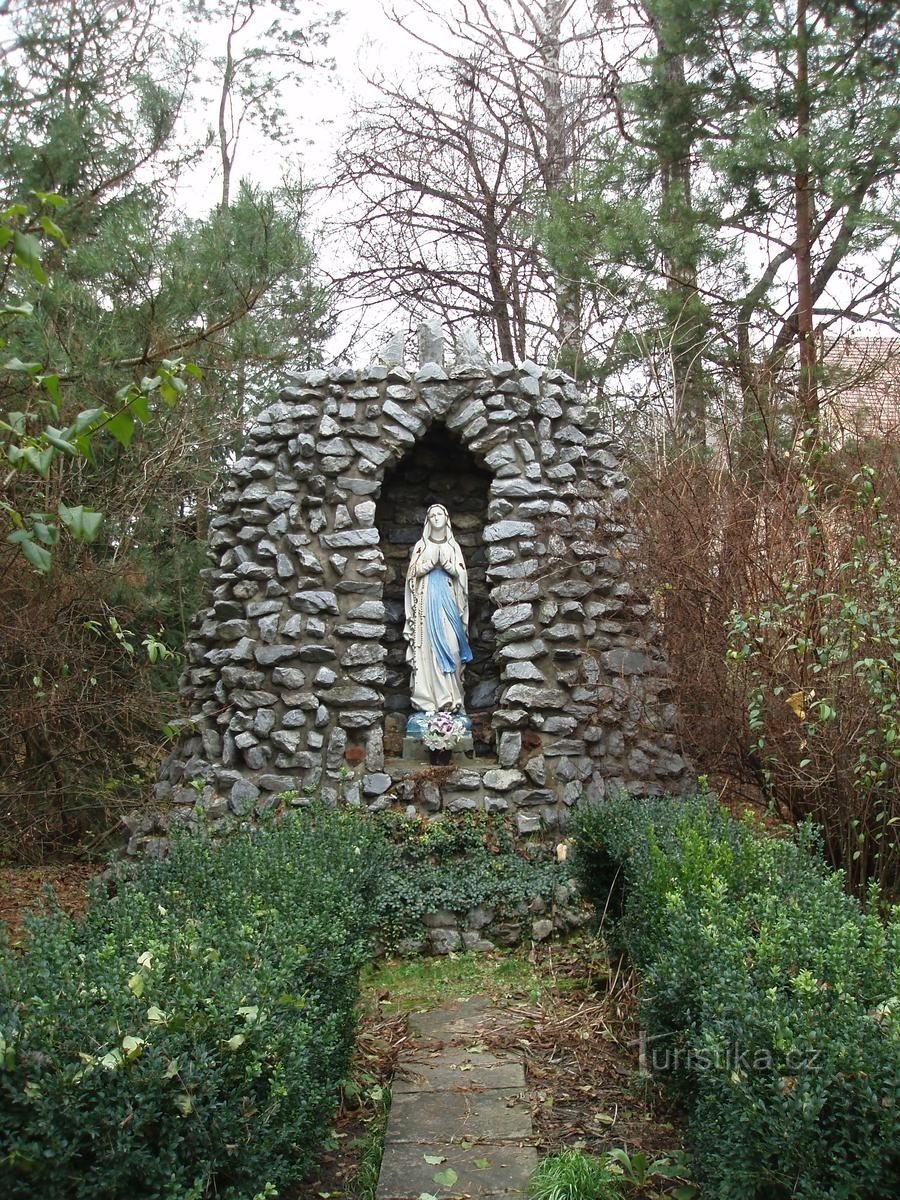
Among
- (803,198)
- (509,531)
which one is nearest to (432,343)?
(509,531)

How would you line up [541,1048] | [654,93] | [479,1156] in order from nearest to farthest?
[479,1156], [541,1048], [654,93]

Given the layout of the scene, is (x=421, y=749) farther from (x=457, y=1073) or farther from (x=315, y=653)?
(x=457, y=1073)

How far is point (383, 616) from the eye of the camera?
746 cm

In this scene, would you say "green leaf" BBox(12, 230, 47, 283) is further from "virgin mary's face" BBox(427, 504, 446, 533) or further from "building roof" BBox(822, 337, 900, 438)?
"virgin mary's face" BBox(427, 504, 446, 533)

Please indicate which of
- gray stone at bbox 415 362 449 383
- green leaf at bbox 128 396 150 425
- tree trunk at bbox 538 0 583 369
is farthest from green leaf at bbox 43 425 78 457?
tree trunk at bbox 538 0 583 369

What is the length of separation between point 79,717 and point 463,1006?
4110mm

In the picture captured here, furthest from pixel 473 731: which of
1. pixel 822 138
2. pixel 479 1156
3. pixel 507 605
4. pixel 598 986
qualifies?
pixel 822 138

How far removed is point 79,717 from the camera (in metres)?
8.27

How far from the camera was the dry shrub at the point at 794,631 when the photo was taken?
16.7 ft

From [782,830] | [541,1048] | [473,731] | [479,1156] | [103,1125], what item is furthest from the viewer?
[473,731]

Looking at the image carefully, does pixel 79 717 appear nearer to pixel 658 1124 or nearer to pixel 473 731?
pixel 473 731

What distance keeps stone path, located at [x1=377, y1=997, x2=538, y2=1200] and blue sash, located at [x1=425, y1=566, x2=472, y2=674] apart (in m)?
2.92

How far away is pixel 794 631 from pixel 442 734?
269 cm

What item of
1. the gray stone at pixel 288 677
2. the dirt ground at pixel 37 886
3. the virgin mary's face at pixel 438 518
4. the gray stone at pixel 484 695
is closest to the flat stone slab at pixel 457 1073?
the gray stone at pixel 288 677
